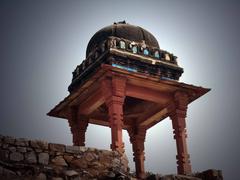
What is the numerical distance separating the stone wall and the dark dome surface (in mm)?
8963

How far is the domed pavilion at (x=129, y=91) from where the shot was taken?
13656 millimetres

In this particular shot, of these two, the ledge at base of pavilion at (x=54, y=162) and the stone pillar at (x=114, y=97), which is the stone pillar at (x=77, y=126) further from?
the ledge at base of pavilion at (x=54, y=162)

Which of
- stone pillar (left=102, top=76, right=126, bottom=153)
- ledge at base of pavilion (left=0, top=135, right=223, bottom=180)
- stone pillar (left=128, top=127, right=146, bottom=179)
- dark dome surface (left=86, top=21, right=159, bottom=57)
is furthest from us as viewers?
stone pillar (left=128, top=127, right=146, bottom=179)

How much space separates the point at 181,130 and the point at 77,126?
165 inches

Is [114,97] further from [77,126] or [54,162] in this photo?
[54,162]

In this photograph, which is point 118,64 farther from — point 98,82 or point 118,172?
point 118,172

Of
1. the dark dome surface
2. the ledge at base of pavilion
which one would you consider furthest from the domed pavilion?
the ledge at base of pavilion

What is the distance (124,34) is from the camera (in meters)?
16.4

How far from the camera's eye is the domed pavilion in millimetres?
13656

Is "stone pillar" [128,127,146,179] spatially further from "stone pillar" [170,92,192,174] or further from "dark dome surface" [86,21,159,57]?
"dark dome surface" [86,21,159,57]

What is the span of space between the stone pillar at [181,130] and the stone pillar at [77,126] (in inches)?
142

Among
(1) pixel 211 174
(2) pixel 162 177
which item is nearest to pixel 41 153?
(2) pixel 162 177

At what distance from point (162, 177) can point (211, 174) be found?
5.29 ft

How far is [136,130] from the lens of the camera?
1764cm
